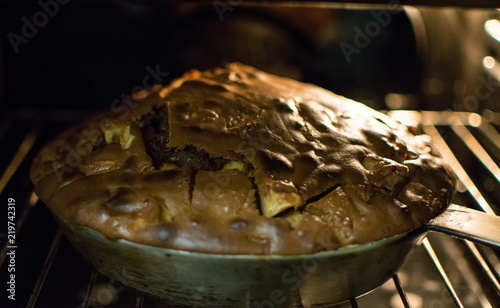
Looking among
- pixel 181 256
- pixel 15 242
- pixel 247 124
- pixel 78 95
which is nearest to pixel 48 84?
pixel 78 95

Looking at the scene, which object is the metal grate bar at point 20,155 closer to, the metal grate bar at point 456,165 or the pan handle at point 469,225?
the pan handle at point 469,225

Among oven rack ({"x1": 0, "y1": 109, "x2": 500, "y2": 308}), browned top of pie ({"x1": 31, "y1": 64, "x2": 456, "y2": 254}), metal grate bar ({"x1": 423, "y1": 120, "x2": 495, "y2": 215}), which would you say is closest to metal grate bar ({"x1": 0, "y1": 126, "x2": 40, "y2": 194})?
oven rack ({"x1": 0, "y1": 109, "x2": 500, "y2": 308})

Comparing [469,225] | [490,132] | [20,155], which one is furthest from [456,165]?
[20,155]

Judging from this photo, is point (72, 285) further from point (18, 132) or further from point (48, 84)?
point (48, 84)

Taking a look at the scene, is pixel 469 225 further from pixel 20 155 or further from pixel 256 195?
pixel 20 155

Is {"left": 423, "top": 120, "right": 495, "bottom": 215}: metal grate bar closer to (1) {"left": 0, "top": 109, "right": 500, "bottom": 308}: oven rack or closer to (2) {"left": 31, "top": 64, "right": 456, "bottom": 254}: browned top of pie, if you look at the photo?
(1) {"left": 0, "top": 109, "right": 500, "bottom": 308}: oven rack

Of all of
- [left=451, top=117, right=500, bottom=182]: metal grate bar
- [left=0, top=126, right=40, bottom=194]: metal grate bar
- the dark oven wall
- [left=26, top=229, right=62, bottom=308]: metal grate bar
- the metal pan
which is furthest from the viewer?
the dark oven wall
